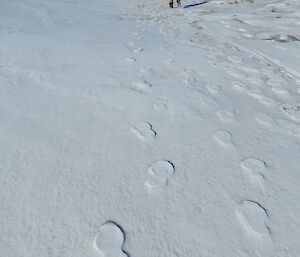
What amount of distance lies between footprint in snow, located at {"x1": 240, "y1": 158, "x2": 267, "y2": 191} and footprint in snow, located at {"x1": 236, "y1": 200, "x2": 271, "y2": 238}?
14 cm

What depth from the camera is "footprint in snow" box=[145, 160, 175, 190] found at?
3.76 ft

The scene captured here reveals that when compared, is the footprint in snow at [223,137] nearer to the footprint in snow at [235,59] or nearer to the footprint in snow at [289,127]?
the footprint in snow at [289,127]

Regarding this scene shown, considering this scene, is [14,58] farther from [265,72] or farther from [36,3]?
[36,3]

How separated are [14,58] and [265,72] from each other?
234cm

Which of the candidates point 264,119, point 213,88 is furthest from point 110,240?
point 213,88

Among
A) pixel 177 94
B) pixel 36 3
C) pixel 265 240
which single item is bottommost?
pixel 265 240

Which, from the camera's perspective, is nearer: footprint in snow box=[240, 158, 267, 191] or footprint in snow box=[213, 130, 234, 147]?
footprint in snow box=[240, 158, 267, 191]

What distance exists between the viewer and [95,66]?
7.52ft

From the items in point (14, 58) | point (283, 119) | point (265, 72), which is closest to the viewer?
point (283, 119)

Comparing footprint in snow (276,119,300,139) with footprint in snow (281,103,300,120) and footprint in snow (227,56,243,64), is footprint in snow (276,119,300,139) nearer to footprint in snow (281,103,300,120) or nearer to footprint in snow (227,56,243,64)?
footprint in snow (281,103,300,120)

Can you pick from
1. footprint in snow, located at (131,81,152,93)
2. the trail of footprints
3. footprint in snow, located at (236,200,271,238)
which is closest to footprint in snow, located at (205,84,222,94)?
the trail of footprints

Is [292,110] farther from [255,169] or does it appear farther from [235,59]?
[235,59]

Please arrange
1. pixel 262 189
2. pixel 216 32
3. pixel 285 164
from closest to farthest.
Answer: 1. pixel 262 189
2. pixel 285 164
3. pixel 216 32

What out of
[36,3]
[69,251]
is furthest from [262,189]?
[36,3]
